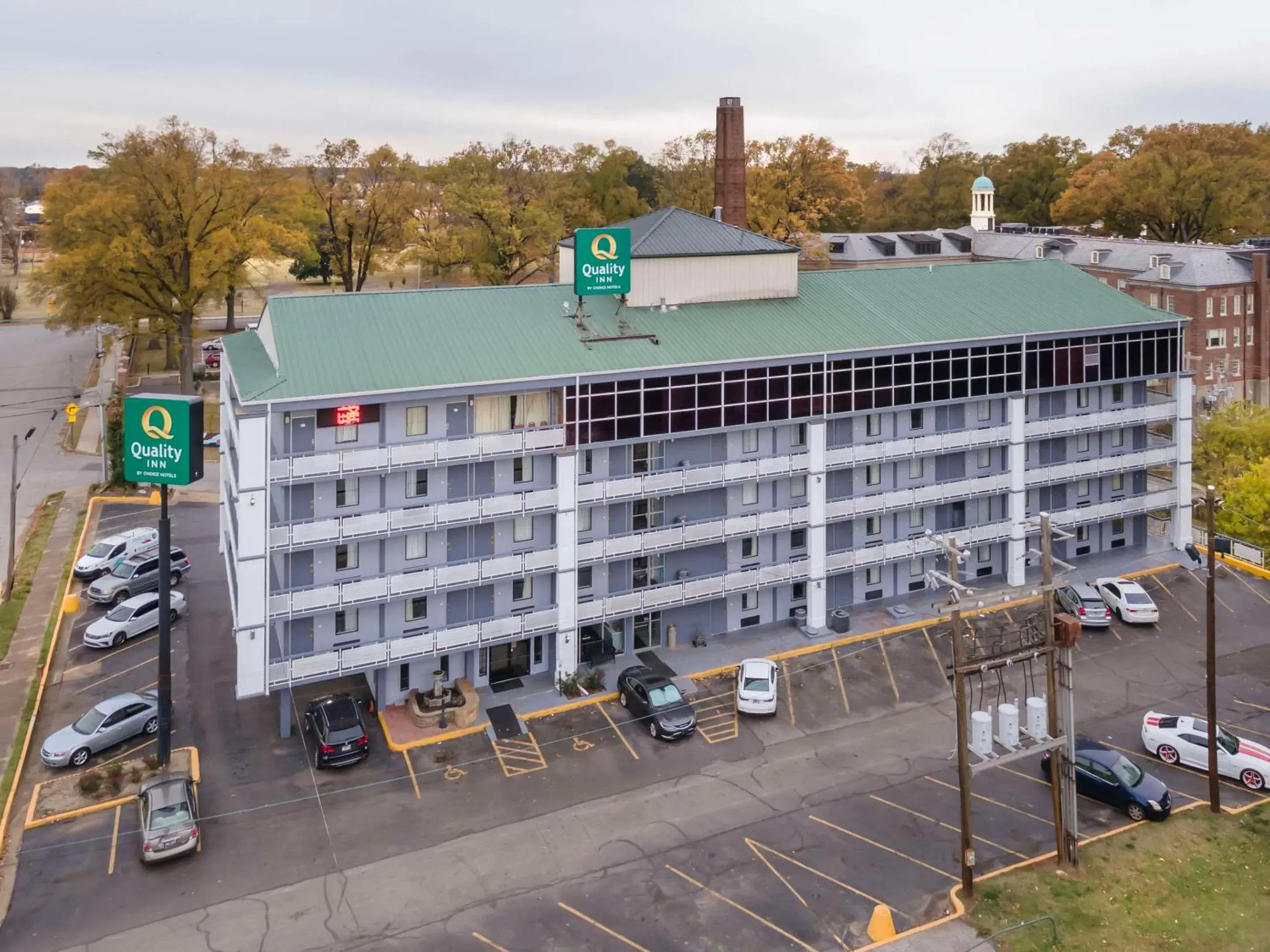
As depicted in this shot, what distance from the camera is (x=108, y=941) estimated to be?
2933 cm

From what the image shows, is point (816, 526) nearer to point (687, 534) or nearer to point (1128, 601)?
point (687, 534)

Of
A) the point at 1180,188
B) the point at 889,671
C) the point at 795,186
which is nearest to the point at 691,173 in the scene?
the point at 795,186

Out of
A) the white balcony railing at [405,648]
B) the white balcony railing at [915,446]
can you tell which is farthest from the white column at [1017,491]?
the white balcony railing at [405,648]

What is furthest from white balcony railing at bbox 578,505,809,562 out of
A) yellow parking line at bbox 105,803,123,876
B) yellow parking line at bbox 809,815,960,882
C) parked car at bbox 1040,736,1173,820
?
yellow parking line at bbox 105,803,123,876

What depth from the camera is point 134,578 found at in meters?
53.5

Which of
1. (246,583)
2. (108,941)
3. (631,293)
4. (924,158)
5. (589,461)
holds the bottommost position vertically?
(108,941)

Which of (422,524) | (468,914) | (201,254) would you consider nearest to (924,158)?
(201,254)

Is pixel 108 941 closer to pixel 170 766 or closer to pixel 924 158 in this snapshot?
pixel 170 766

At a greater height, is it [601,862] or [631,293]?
[631,293]

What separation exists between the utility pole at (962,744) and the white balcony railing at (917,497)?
18652 millimetres

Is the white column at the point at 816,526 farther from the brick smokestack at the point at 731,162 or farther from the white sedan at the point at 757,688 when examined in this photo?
the brick smokestack at the point at 731,162

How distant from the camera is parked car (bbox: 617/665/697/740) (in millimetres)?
40406

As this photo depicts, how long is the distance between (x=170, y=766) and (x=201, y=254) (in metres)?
53.5

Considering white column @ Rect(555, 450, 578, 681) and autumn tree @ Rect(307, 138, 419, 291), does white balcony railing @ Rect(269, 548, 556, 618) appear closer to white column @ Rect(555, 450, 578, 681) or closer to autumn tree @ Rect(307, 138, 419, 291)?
white column @ Rect(555, 450, 578, 681)
